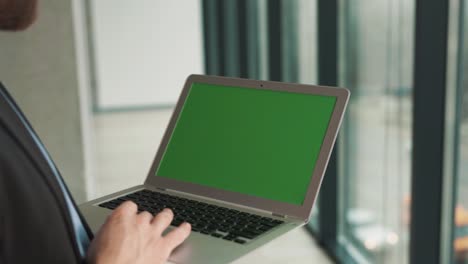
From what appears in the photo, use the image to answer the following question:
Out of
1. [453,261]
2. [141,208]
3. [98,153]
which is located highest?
[141,208]

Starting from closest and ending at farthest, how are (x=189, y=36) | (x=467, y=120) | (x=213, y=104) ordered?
(x=213, y=104)
(x=467, y=120)
(x=189, y=36)

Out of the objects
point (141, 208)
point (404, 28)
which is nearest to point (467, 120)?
point (404, 28)

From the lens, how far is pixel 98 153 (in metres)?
5.07

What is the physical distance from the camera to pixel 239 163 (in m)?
1.04

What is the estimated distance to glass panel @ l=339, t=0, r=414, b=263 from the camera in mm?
2131

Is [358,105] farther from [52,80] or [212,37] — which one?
[212,37]

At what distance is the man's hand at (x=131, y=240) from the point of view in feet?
2.19

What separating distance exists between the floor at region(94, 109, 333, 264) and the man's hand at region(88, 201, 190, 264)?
1.97 metres

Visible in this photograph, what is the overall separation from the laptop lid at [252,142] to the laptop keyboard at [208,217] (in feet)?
0.10

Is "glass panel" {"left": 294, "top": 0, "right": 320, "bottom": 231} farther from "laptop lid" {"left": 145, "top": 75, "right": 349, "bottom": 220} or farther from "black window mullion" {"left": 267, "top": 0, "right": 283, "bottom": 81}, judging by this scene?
"laptop lid" {"left": 145, "top": 75, "right": 349, "bottom": 220}

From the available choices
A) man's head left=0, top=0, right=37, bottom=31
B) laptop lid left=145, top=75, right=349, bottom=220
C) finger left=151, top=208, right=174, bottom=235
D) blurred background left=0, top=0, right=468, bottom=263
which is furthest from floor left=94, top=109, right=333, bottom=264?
man's head left=0, top=0, right=37, bottom=31

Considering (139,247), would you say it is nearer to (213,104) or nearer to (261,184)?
(261,184)

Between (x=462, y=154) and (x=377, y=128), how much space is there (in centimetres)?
78

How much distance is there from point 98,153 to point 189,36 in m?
2.97
